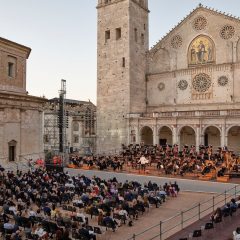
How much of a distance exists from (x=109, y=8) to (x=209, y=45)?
51.3 feet

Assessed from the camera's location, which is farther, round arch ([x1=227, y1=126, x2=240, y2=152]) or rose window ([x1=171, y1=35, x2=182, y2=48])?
rose window ([x1=171, y1=35, x2=182, y2=48])

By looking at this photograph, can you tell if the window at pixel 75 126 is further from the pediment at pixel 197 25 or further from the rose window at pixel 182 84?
the rose window at pixel 182 84

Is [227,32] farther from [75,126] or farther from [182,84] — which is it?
[75,126]

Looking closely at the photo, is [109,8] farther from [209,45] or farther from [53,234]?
[53,234]

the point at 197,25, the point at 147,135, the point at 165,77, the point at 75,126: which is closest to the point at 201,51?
the point at 197,25

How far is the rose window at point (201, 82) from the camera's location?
43312 mm

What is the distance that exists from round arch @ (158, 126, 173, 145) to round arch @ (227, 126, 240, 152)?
8076 millimetres

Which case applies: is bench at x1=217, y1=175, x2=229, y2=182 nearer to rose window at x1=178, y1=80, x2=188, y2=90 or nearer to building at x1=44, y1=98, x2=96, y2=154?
rose window at x1=178, y1=80, x2=188, y2=90

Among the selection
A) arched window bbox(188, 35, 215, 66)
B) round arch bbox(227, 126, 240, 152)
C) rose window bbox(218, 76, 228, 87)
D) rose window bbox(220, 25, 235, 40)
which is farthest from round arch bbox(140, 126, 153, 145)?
rose window bbox(220, 25, 235, 40)

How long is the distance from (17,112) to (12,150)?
3736mm

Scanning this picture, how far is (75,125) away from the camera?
64812 mm

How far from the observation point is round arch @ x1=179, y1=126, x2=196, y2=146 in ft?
144

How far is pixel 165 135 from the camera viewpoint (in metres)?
46.1

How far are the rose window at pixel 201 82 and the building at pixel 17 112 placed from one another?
68.8 ft
